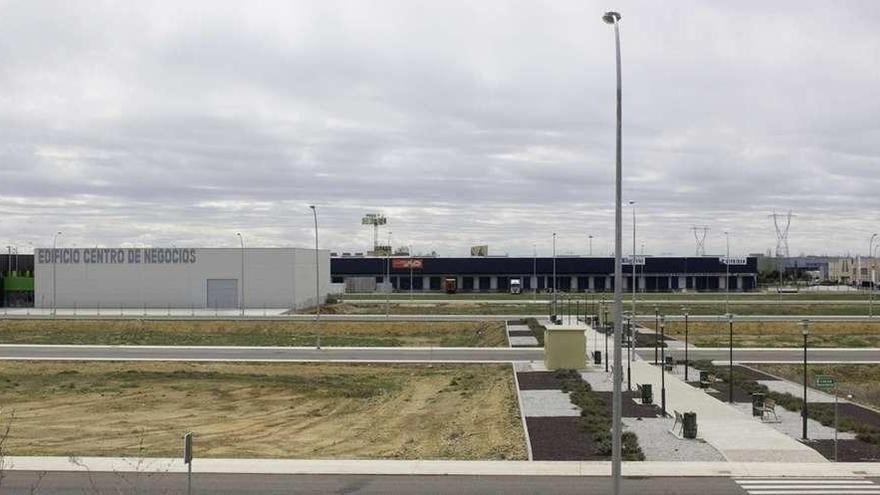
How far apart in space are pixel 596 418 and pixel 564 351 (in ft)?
50.3

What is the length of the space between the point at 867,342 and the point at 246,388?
151 feet

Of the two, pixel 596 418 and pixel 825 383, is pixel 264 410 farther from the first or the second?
pixel 825 383

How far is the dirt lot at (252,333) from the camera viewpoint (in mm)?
63344

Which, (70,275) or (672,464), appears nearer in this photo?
(672,464)

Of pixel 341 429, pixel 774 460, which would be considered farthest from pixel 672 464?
pixel 341 429

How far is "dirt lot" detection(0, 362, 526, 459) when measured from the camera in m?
27.5

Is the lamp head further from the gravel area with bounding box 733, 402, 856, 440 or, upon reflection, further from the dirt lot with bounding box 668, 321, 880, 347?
the dirt lot with bounding box 668, 321, 880, 347

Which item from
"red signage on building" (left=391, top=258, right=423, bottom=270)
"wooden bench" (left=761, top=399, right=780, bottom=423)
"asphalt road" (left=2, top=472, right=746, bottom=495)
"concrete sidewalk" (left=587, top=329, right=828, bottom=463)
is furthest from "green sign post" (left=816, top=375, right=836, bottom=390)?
"red signage on building" (left=391, top=258, right=423, bottom=270)

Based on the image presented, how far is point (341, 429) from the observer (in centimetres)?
3162

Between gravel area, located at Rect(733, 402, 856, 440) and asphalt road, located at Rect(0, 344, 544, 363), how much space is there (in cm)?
1970

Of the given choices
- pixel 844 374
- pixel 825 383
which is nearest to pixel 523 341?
pixel 844 374

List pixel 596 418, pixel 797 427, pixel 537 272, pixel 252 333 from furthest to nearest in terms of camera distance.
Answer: pixel 537 272, pixel 252 333, pixel 596 418, pixel 797 427

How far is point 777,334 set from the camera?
69.1 meters

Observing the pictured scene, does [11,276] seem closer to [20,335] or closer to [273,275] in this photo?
[273,275]
